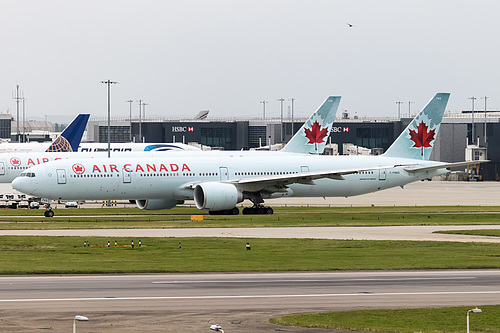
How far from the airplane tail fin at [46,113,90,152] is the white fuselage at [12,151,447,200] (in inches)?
1342

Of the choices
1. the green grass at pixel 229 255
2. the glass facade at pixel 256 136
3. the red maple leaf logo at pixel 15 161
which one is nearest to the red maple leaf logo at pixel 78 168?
the green grass at pixel 229 255

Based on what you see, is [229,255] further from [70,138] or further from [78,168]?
[70,138]

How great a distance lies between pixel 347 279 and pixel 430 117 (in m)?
50.9

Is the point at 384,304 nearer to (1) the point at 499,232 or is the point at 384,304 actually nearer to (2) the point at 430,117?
(1) the point at 499,232

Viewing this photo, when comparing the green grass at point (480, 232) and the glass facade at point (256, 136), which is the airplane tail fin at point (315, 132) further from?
the glass facade at point (256, 136)

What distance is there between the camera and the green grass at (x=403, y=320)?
24.5 m

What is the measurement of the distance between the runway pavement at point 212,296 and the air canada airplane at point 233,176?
35035 millimetres

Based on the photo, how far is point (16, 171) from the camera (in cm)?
8906

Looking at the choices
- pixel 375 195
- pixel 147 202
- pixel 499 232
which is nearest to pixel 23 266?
pixel 499 232

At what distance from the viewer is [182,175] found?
72.7 m

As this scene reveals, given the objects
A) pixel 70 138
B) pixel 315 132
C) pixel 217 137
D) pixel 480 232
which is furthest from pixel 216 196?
pixel 217 137

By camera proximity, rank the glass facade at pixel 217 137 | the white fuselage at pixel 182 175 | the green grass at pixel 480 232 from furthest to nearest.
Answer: the glass facade at pixel 217 137, the white fuselage at pixel 182 175, the green grass at pixel 480 232

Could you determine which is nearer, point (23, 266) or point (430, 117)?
point (23, 266)

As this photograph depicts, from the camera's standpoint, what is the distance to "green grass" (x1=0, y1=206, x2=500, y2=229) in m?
62.8
